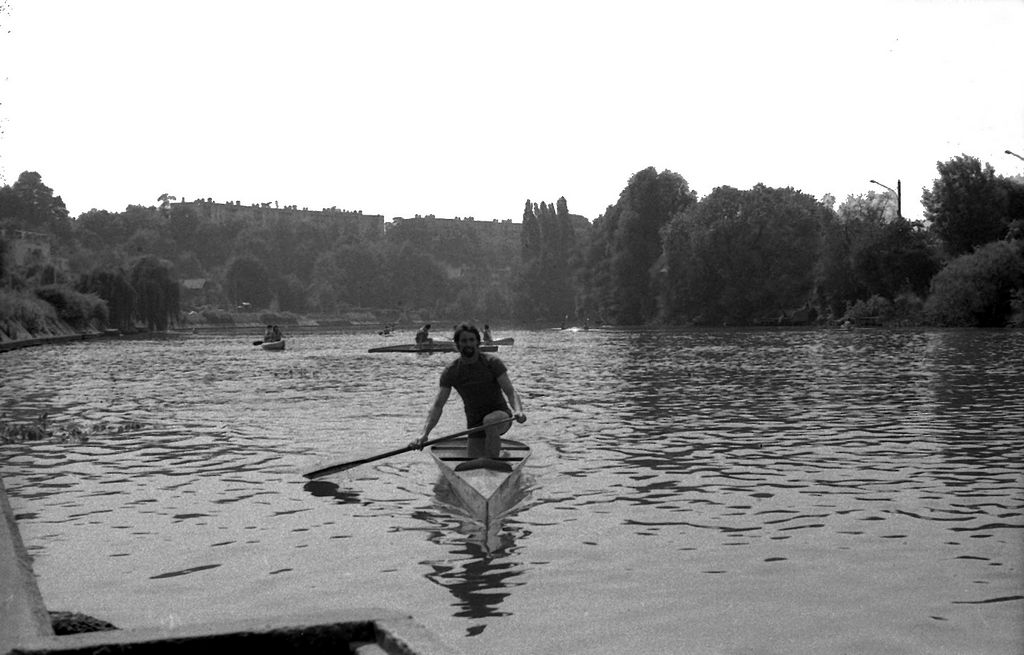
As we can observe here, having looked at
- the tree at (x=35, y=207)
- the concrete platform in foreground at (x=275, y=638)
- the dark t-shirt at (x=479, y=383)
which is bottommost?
the concrete platform in foreground at (x=275, y=638)

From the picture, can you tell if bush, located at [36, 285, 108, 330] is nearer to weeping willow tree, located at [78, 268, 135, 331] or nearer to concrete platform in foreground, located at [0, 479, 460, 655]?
weeping willow tree, located at [78, 268, 135, 331]

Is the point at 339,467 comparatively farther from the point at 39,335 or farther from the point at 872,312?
the point at 872,312

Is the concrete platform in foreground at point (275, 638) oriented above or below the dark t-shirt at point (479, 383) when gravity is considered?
below

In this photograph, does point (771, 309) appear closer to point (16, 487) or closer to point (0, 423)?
point (0, 423)

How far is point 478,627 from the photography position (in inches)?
285

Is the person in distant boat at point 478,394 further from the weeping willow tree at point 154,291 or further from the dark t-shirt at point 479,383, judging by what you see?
the weeping willow tree at point 154,291

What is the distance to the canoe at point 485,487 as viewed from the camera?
10.5m

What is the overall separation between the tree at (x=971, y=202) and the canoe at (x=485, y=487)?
211ft

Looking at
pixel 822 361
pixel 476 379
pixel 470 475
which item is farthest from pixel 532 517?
pixel 822 361

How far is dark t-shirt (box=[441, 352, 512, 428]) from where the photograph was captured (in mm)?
13047

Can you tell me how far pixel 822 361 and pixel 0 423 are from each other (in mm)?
26581

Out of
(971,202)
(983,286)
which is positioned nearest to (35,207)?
(971,202)

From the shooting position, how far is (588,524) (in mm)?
10406

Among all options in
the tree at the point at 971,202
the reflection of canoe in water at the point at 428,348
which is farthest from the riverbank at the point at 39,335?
the tree at the point at 971,202
